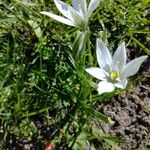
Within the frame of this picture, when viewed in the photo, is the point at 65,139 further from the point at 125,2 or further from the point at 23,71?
the point at 125,2

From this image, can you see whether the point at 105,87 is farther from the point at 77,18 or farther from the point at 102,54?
the point at 77,18

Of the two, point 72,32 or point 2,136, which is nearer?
point 2,136

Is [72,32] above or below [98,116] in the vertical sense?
above

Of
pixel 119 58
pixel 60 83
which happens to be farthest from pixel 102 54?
pixel 60 83

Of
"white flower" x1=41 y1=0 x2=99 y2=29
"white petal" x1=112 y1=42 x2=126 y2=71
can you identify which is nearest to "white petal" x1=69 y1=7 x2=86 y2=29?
"white flower" x1=41 y1=0 x2=99 y2=29

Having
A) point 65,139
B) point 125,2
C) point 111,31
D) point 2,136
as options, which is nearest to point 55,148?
point 65,139
